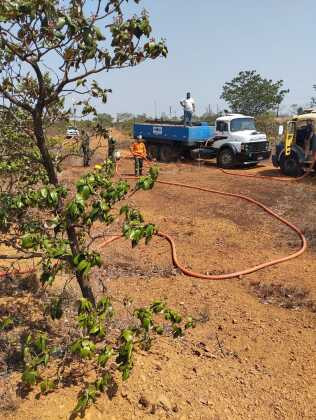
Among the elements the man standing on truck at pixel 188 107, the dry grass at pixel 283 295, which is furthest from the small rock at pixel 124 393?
the man standing on truck at pixel 188 107

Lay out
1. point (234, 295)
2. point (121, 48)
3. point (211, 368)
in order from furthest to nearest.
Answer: point (234, 295), point (211, 368), point (121, 48)

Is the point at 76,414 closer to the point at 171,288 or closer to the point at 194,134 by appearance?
the point at 171,288

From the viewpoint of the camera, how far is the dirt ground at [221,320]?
419cm

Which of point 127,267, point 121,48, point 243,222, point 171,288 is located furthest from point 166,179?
point 121,48

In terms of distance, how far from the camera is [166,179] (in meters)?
16.3

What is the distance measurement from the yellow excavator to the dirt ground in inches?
137

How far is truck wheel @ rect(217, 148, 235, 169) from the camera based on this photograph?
18141 millimetres

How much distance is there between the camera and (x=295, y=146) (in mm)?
15305

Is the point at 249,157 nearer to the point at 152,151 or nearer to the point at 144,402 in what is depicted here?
the point at 152,151

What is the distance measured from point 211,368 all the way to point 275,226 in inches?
230

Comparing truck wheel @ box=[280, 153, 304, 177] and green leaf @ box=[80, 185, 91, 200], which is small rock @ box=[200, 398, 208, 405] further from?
truck wheel @ box=[280, 153, 304, 177]

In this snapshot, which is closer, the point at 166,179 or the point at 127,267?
the point at 127,267

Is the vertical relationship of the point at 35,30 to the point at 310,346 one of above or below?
above

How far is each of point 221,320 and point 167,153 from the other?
15345mm
